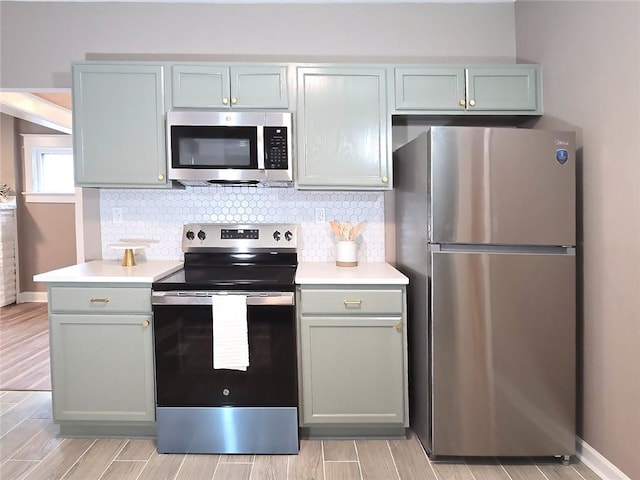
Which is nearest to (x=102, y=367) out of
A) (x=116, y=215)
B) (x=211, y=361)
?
(x=211, y=361)

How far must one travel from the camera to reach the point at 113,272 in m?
2.45

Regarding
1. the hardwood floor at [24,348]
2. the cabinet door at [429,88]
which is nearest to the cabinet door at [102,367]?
the hardwood floor at [24,348]

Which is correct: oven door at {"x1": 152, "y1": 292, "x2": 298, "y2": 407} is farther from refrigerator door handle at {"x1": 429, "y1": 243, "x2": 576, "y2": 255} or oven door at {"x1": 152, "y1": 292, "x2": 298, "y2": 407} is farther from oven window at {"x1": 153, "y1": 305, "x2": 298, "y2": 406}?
refrigerator door handle at {"x1": 429, "y1": 243, "x2": 576, "y2": 255}

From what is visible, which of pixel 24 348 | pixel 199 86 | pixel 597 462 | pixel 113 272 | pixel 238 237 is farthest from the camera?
pixel 24 348

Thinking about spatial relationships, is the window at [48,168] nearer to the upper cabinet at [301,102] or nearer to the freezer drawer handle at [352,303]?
the upper cabinet at [301,102]

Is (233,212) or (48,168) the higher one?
(48,168)

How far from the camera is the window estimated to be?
5.66 meters

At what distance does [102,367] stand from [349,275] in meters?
1.39

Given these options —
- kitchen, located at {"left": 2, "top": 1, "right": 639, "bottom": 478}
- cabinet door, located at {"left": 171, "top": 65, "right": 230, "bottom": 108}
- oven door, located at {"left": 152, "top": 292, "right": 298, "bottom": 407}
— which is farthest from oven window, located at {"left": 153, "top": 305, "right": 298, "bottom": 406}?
cabinet door, located at {"left": 171, "top": 65, "right": 230, "bottom": 108}

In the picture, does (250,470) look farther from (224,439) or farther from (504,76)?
(504,76)

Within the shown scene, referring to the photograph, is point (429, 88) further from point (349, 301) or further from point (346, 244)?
point (349, 301)

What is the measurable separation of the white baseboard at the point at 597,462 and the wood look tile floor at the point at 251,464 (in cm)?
4

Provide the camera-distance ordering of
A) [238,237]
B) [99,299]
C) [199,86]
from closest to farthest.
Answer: [99,299], [199,86], [238,237]

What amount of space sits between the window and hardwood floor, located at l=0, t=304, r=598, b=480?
12.8 ft
